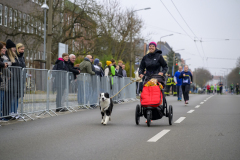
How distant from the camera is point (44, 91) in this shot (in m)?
12.1

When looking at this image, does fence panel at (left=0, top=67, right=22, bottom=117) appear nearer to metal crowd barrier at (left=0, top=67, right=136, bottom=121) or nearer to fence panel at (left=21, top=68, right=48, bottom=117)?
metal crowd barrier at (left=0, top=67, right=136, bottom=121)

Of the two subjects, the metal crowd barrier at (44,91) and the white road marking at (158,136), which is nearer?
the white road marking at (158,136)

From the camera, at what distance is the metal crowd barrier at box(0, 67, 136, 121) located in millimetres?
10414

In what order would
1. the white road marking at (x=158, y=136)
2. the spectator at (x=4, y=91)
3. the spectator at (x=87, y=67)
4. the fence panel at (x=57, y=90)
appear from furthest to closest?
the spectator at (x=87, y=67)
the fence panel at (x=57, y=90)
the spectator at (x=4, y=91)
the white road marking at (x=158, y=136)

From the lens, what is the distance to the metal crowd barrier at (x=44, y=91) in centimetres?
1041

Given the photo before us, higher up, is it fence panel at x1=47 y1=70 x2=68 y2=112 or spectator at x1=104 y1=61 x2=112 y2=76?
spectator at x1=104 y1=61 x2=112 y2=76

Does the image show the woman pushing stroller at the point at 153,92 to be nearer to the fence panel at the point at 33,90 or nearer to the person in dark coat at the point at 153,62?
the person in dark coat at the point at 153,62

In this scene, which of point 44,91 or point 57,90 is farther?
point 57,90

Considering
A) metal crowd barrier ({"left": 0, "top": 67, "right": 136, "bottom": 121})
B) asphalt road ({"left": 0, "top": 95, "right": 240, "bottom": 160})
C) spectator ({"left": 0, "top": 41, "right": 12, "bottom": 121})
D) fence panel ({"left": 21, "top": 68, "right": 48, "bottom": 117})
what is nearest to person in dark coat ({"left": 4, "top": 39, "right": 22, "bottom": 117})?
metal crowd barrier ({"left": 0, "top": 67, "right": 136, "bottom": 121})

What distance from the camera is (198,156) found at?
5.56 metres

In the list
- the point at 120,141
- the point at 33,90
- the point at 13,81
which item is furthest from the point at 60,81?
the point at 120,141

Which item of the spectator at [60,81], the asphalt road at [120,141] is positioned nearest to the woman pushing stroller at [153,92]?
the asphalt road at [120,141]

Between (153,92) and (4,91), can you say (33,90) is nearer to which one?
(4,91)

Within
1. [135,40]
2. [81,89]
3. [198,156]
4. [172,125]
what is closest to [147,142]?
[198,156]
